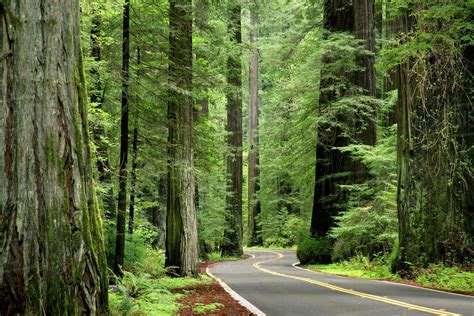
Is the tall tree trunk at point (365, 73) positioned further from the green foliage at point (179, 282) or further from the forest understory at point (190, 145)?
the green foliage at point (179, 282)

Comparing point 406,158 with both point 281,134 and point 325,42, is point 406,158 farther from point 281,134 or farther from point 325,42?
point 281,134

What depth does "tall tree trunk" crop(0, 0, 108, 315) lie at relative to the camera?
206 inches

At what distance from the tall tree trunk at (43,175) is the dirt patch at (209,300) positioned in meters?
3.06

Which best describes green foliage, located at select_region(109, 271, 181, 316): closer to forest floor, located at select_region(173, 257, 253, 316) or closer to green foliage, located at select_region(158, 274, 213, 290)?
forest floor, located at select_region(173, 257, 253, 316)

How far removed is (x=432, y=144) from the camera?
44.5 feet

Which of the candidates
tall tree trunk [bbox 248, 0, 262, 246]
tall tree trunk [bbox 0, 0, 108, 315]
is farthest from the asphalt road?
tall tree trunk [bbox 248, 0, 262, 246]

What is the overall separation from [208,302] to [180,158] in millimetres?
5631

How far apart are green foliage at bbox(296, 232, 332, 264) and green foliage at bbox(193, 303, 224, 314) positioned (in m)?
12.8

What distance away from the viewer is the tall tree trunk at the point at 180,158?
1412 cm

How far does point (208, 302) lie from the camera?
966 cm

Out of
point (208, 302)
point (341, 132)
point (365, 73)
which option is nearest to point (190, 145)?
point (208, 302)

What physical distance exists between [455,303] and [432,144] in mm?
5563

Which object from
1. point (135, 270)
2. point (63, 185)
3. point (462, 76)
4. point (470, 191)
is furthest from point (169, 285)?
point (462, 76)

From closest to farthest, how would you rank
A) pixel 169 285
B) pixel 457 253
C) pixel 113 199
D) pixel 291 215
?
pixel 169 285 → pixel 457 253 → pixel 113 199 → pixel 291 215
